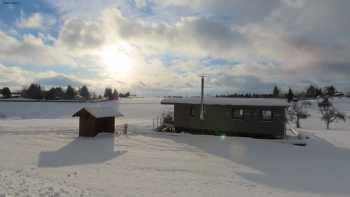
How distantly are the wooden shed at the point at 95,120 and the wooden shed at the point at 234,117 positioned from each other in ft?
18.0

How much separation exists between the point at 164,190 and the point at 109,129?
15.0 m

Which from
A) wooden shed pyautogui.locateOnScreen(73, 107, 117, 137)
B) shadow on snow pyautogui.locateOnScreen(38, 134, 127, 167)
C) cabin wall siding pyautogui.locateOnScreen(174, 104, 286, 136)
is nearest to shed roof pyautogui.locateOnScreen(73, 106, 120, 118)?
wooden shed pyautogui.locateOnScreen(73, 107, 117, 137)

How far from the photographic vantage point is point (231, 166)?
11992 mm

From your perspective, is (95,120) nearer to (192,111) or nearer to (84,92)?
(192,111)

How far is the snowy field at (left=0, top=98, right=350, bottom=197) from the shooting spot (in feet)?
27.0

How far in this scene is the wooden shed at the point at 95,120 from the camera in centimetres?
2019

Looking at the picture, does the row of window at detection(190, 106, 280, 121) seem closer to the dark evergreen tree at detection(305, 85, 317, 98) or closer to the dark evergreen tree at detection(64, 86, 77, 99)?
the dark evergreen tree at detection(64, 86, 77, 99)

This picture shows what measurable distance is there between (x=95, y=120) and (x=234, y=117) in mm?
11508

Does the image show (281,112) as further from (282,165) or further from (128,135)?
(128,135)

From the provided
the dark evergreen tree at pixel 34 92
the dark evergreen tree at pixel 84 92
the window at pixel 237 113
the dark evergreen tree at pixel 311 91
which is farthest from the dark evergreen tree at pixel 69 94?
the dark evergreen tree at pixel 311 91

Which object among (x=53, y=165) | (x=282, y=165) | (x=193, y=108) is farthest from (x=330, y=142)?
(x=53, y=165)

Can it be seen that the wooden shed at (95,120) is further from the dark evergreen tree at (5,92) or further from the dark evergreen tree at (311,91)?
the dark evergreen tree at (311,91)

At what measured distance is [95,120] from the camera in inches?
813

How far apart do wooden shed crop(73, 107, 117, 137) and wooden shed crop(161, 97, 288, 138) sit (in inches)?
216
